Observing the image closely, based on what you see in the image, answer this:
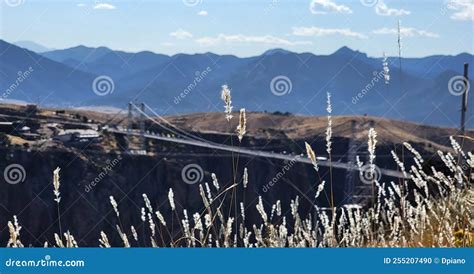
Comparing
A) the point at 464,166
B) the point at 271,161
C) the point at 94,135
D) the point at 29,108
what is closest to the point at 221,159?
the point at 271,161

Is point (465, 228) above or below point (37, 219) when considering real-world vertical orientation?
above

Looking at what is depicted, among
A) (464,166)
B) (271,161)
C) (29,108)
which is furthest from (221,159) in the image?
(464,166)

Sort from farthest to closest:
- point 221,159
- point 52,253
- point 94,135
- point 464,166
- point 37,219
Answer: point 221,159 < point 94,135 < point 37,219 < point 464,166 < point 52,253

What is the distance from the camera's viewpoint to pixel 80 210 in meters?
97.9

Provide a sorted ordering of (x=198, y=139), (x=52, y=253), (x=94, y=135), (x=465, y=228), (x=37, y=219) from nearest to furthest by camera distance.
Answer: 1. (x=52, y=253)
2. (x=465, y=228)
3. (x=37, y=219)
4. (x=94, y=135)
5. (x=198, y=139)

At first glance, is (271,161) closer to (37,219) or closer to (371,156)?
(37,219)

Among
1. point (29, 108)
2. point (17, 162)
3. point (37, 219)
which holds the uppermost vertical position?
point (29, 108)

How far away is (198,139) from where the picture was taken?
120 m

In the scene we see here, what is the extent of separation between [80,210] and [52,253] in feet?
317

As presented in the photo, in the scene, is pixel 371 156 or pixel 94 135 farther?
pixel 94 135

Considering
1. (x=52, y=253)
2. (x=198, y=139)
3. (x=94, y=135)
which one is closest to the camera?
(x=52, y=253)

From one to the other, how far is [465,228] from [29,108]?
10901cm

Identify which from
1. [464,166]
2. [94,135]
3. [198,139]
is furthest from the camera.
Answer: [198,139]

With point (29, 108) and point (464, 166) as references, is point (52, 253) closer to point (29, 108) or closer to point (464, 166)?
point (464, 166)
